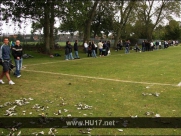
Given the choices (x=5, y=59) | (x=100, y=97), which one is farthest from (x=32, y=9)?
(x=100, y=97)

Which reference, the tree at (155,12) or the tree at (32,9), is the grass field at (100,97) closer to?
the tree at (32,9)

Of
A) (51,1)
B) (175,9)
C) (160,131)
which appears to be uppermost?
(175,9)

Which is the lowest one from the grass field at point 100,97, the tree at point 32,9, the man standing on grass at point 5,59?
the grass field at point 100,97

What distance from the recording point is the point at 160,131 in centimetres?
486

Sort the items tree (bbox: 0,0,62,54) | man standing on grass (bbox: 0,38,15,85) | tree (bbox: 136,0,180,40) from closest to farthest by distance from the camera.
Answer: man standing on grass (bbox: 0,38,15,85) → tree (bbox: 0,0,62,54) → tree (bbox: 136,0,180,40)

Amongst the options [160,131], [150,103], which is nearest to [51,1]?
[150,103]

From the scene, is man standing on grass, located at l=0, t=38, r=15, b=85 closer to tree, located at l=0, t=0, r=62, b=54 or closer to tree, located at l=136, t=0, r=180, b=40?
tree, located at l=0, t=0, r=62, b=54

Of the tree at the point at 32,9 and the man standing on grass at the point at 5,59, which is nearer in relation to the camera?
the man standing on grass at the point at 5,59

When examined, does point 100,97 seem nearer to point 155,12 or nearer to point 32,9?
point 32,9

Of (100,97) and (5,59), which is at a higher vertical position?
(5,59)

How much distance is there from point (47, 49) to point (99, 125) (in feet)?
70.4

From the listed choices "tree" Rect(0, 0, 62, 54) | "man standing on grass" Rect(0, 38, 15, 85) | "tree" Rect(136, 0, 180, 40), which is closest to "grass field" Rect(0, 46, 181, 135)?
"man standing on grass" Rect(0, 38, 15, 85)

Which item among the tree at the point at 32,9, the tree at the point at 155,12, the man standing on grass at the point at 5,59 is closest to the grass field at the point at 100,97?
the man standing on grass at the point at 5,59

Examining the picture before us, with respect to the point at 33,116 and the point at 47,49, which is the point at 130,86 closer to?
the point at 33,116
